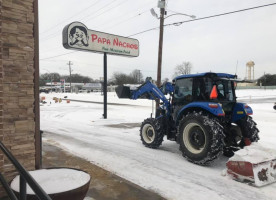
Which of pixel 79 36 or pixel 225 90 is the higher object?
pixel 79 36

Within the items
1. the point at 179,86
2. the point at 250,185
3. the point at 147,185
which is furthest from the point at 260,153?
the point at 179,86

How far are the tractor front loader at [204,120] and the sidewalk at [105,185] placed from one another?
6.29ft

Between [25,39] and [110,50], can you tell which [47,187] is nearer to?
[25,39]

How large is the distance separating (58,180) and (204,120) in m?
3.61

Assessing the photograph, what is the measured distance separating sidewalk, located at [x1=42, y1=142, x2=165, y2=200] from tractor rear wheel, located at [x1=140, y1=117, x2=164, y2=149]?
215 cm

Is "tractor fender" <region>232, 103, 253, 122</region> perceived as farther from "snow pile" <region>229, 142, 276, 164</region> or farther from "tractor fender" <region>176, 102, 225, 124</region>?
"snow pile" <region>229, 142, 276, 164</region>

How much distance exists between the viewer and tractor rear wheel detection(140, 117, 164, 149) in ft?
24.0

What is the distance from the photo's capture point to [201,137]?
19.6 ft

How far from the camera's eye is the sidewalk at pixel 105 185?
419 centimetres

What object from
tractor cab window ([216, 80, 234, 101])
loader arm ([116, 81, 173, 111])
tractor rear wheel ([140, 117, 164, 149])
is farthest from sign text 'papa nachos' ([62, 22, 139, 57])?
tractor cab window ([216, 80, 234, 101])

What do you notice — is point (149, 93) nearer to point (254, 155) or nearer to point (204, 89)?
point (204, 89)

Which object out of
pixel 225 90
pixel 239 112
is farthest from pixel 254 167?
pixel 225 90

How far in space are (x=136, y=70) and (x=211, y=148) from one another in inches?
4386

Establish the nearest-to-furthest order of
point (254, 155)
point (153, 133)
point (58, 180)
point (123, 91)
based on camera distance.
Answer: point (58, 180)
point (254, 155)
point (153, 133)
point (123, 91)
